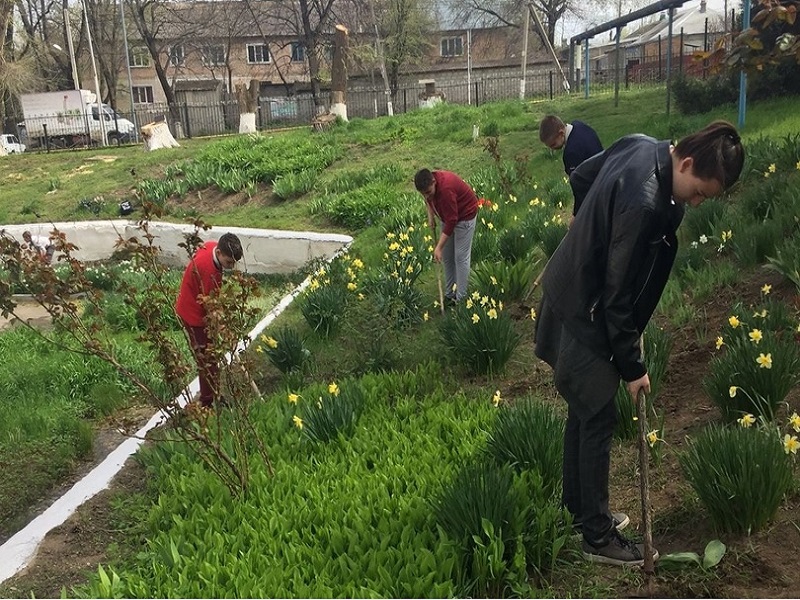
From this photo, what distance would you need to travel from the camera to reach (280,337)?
5.50m

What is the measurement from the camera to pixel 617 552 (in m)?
2.71

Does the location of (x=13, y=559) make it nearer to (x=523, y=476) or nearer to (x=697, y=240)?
(x=523, y=476)

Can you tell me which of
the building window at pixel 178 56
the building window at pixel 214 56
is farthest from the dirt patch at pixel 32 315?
the building window at pixel 214 56

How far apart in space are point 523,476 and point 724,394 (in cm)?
117

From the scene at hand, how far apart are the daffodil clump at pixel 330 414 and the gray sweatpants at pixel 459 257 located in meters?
2.25

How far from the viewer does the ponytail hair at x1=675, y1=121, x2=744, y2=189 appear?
7.56 ft

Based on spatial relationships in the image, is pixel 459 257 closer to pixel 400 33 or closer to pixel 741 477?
pixel 741 477

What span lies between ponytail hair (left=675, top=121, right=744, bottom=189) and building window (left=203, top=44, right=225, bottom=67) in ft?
150

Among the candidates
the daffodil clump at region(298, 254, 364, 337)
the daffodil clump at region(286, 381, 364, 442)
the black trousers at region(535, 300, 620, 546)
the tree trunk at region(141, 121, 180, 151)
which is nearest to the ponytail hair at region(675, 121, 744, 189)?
the black trousers at region(535, 300, 620, 546)

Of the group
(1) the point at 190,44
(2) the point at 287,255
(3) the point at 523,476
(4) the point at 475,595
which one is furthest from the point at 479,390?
(1) the point at 190,44

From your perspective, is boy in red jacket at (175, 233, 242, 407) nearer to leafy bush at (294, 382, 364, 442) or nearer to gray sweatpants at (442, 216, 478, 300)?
leafy bush at (294, 382, 364, 442)

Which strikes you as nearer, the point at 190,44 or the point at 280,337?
the point at 280,337

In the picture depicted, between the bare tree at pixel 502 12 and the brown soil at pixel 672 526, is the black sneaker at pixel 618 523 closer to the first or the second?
the brown soil at pixel 672 526

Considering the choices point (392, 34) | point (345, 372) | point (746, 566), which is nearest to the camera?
point (746, 566)
